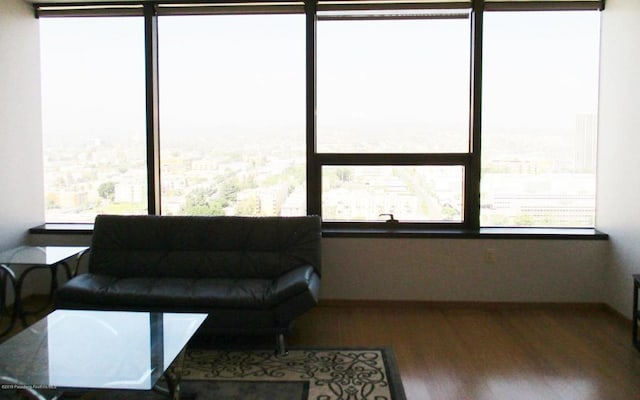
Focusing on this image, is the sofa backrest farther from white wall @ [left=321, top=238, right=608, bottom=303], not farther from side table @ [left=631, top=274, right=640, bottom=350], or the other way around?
side table @ [left=631, top=274, right=640, bottom=350]

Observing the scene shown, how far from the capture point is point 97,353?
2404 millimetres

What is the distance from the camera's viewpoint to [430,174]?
4371 millimetres

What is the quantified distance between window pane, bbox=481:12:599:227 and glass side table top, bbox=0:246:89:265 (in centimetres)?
329

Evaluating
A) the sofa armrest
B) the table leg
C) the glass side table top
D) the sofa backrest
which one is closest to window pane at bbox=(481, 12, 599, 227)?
the sofa backrest

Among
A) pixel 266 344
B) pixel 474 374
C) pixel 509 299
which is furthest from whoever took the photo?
pixel 509 299

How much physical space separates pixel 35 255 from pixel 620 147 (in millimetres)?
4376

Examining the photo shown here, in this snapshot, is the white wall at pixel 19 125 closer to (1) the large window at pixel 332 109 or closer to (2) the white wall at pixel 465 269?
(1) the large window at pixel 332 109

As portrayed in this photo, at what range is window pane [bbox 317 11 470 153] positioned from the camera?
14.1 feet

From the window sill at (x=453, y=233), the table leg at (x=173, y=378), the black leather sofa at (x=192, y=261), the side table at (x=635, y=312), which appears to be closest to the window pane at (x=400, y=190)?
the window sill at (x=453, y=233)

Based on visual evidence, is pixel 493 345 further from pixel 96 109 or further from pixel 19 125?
pixel 19 125

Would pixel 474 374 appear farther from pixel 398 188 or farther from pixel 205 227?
pixel 205 227

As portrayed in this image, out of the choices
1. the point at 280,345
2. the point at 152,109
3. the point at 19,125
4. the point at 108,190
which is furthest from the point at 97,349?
the point at 19,125

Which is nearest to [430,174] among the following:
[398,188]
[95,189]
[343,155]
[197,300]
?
[398,188]

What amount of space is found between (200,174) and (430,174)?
1968 mm
